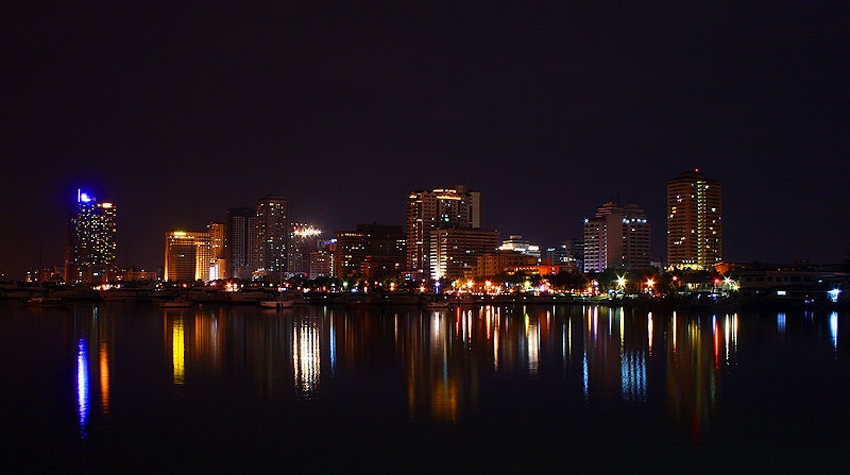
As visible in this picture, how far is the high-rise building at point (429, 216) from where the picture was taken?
552 ft

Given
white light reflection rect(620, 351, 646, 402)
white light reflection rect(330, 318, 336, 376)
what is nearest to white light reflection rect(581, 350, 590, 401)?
white light reflection rect(620, 351, 646, 402)

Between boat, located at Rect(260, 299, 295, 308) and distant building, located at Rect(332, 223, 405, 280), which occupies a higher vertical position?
distant building, located at Rect(332, 223, 405, 280)

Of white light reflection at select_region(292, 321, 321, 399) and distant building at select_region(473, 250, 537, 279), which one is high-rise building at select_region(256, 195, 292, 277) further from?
white light reflection at select_region(292, 321, 321, 399)

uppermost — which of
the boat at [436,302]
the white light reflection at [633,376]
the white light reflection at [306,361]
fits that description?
the white light reflection at [306,361]

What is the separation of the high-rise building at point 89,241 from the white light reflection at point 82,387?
168457mm

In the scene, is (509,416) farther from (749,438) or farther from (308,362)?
(308,362)

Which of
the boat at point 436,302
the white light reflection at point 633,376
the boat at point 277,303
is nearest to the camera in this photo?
the white light reflection at point 633,376

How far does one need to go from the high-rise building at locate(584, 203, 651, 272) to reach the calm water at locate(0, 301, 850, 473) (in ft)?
427

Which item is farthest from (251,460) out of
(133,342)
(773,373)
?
(133,342)

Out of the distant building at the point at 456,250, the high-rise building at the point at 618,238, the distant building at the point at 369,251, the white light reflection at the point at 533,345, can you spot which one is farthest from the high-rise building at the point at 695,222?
the white light reflection at the point at 533,345

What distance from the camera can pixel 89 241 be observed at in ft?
630

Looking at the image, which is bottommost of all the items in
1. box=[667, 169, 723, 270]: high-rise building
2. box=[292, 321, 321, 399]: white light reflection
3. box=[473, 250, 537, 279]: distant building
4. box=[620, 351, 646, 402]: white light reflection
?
box=[620, 351, 646, 402]: white light reflection

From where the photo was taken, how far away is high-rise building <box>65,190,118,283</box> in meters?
191

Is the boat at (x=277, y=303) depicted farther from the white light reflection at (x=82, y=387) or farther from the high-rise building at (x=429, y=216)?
the high-rise building at (x=429, y=216)
